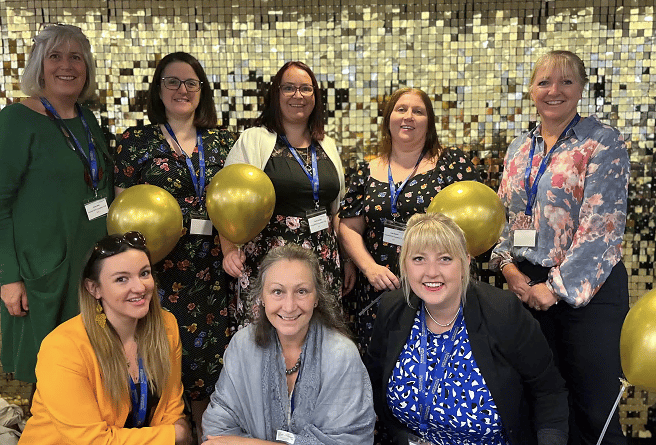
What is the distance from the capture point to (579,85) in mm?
2488

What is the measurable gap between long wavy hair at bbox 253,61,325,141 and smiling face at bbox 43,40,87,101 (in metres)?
0.82

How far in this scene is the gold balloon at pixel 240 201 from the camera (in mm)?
2377

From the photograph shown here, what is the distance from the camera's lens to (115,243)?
2.03 metres

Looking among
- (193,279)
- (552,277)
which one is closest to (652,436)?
(552,277)

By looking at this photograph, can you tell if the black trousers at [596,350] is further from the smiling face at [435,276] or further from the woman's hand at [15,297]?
the woman's hand at [15,297]

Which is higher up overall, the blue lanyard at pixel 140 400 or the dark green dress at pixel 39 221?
the dark green dress at pixel 39 221

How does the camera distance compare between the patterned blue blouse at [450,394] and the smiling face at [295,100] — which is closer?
the patterned blue blouse at [450,394]

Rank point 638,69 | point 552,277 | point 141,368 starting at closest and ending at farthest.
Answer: point 141,368, point 552,277, point 638,69

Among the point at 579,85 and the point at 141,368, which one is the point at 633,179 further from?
the point at 141,368

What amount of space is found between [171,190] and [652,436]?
9.41 ft

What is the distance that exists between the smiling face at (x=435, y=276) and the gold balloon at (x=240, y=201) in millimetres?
724

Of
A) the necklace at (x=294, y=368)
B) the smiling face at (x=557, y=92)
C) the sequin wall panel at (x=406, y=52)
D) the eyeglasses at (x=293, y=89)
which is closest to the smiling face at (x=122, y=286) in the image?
the necklace at (x=294, y=368)

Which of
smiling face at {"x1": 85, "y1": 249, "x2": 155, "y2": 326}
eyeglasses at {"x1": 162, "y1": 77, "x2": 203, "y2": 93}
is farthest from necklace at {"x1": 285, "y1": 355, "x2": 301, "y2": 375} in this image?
eyeglasses at {"x1": 162, "y1": 77, "x2": 203, "y2": 93}

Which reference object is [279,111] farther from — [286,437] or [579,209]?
[286,437]
